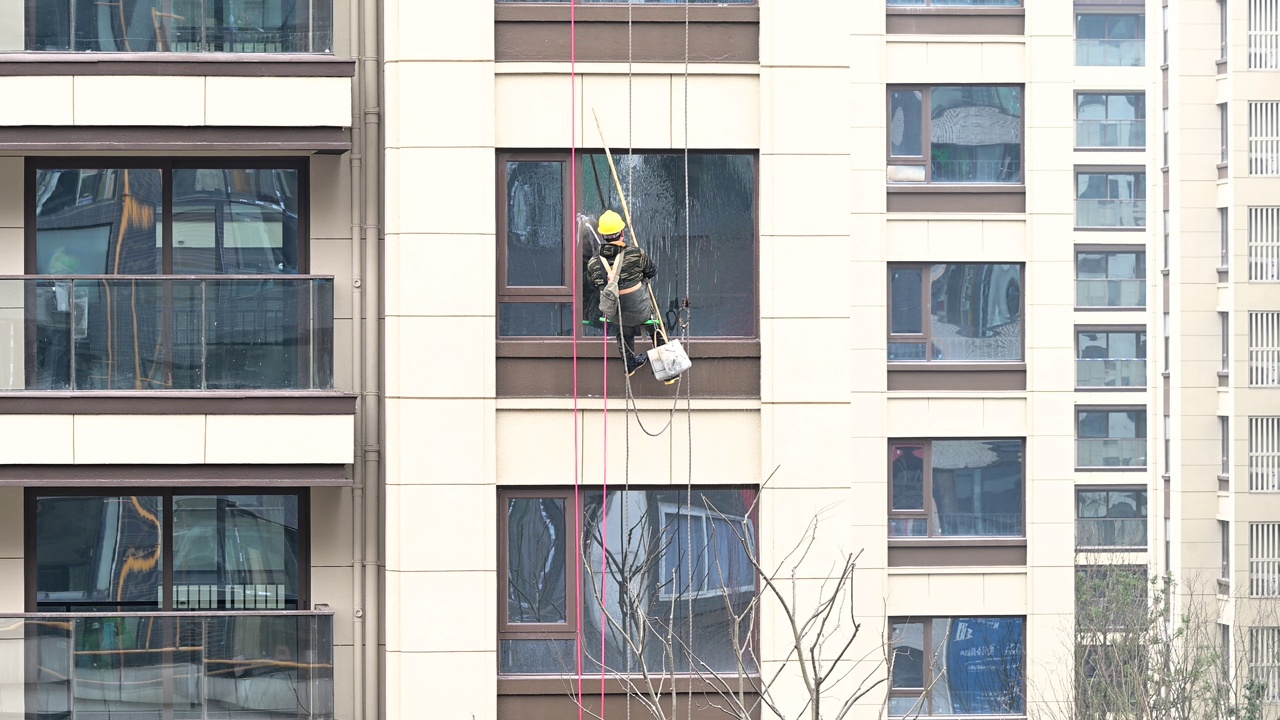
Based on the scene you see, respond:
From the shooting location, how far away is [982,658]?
33.4 m

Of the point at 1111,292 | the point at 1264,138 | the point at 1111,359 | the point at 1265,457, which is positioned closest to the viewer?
the point at 1265,457

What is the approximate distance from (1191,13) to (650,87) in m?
43.8

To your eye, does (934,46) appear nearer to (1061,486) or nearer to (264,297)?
(1061,486)

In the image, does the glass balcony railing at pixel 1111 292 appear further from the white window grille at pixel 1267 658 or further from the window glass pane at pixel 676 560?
the window glass pane at pixel 676 560

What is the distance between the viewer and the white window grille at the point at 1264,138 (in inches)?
2109

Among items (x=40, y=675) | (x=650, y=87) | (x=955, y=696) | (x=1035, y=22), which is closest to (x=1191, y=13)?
(x=1035, y=22)

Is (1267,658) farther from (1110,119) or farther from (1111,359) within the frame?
(1110,119)

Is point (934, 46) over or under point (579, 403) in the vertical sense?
over

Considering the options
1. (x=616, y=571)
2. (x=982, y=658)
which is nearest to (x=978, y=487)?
(x=982, y=658)

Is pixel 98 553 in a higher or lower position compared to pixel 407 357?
lower

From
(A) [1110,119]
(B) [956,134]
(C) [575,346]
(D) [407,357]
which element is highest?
(A) [1110,119]

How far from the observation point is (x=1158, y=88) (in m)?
62.6

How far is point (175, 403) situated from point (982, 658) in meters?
20.8

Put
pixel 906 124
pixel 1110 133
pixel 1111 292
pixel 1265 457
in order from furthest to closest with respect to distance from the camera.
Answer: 1. pixel 1110 133
2. pixel 1111 292
3. pixel 1265 457
4. pixel 906 124
